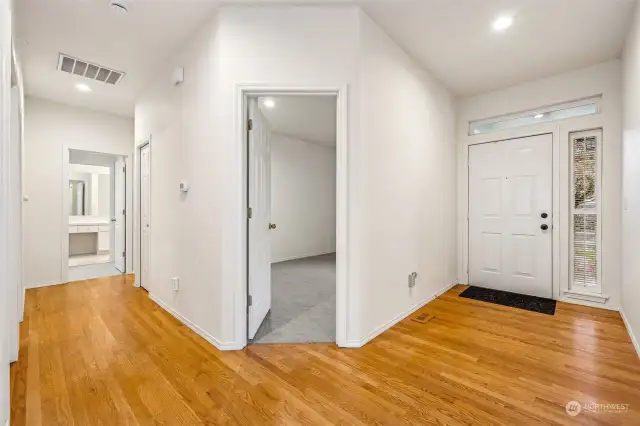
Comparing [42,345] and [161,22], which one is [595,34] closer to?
[161,22]

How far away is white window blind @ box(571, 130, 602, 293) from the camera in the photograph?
129 inches

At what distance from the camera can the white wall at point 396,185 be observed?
93.4 inches

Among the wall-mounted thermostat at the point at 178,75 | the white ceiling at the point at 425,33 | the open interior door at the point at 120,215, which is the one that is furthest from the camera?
the open interior door at the point at 120,215

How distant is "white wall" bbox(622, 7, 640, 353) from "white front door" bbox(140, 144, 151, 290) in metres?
4.82

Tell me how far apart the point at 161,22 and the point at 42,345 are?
2867mm

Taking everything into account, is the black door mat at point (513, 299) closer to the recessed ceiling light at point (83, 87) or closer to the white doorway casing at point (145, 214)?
the white doorway casing at point (145, 214)

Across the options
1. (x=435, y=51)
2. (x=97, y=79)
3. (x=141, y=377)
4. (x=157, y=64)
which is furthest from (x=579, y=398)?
(x=97, y=79)

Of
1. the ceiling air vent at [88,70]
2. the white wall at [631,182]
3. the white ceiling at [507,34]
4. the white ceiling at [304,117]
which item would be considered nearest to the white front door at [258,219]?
the white ceiling at [304,117]

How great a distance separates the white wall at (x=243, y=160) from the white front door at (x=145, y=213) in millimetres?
517

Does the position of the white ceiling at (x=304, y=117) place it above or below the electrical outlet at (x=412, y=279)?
above

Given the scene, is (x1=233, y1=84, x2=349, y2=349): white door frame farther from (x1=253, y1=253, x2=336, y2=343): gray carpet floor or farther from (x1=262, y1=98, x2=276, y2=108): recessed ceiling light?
(x1=262, y1=98, x2=276, y2=108): recessed ceiling light

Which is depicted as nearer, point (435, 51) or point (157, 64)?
point (435, 51)

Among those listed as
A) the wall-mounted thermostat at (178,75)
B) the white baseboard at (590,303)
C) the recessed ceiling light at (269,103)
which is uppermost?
the recessed ceiling light at (269,103)

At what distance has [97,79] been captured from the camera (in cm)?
358
